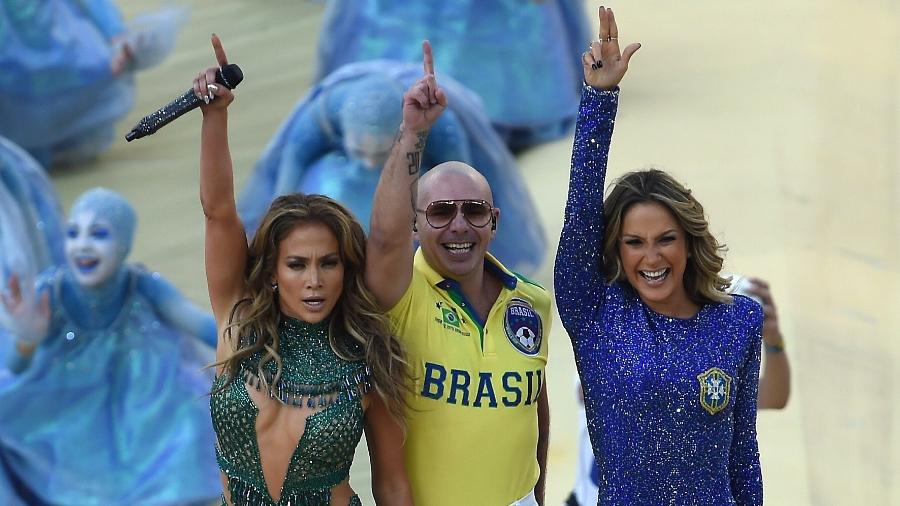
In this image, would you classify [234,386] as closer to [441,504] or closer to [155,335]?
[441,504]

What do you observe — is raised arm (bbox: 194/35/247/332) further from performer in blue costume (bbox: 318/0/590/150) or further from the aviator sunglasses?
performer in blue costume (bbox: 318/0/590/150)

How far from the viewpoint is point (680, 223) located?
2627mm

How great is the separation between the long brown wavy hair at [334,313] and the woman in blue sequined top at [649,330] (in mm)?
330

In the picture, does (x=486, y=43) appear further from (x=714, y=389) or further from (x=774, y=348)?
(x=714, y=389)

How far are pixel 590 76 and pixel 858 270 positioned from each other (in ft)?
16.7

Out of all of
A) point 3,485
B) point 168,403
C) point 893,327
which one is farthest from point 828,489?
point 3,485

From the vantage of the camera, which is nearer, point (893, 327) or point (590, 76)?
point (590, 76)

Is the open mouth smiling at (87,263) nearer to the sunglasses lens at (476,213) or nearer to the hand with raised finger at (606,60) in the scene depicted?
the sunglasses lens at (476,213)

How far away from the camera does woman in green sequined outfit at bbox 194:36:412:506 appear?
2537mm

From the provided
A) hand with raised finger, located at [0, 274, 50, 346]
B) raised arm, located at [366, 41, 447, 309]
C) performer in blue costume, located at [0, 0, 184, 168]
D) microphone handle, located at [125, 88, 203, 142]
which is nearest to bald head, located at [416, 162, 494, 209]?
raised arm, located at [366, 41, 447, 309]

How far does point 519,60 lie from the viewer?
8.02 m

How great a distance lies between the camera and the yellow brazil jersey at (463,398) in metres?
2.65

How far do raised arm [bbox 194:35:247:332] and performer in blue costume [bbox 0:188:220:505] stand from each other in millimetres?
2178

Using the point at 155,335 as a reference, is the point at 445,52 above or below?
above
